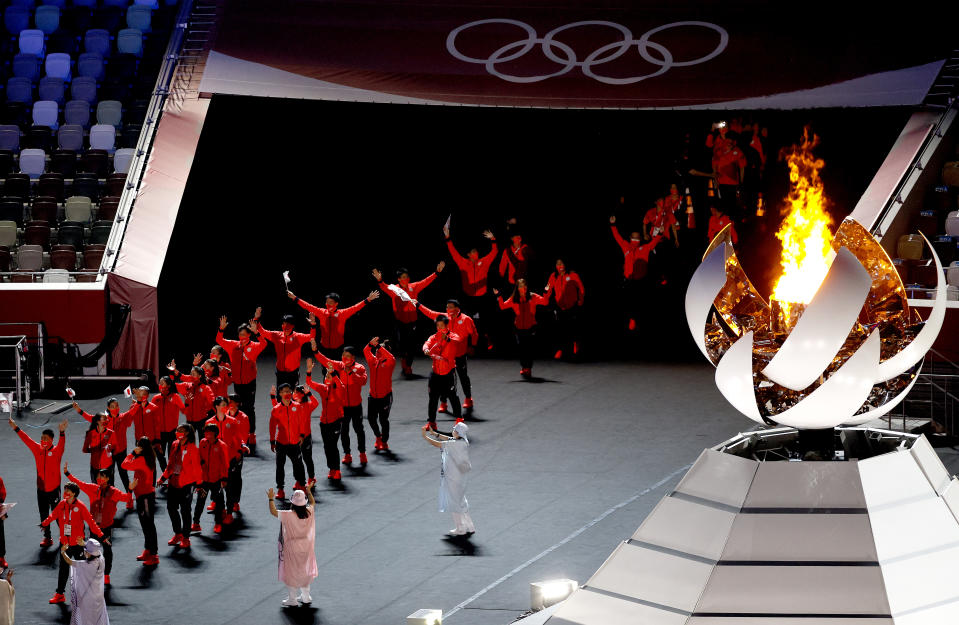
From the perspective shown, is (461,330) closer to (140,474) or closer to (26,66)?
(140,474)

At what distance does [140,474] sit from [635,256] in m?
11.8

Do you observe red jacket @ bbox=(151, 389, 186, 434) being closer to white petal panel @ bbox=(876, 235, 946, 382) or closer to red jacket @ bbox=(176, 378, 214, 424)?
red jacket @ bbox=(176, 378, 214, 424)

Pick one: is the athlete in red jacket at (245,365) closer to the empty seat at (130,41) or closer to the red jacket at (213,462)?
the red jacket at (213,462)

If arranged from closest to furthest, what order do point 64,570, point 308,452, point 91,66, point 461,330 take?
point 64,570, point 308,452, point 461,330, point 91,66

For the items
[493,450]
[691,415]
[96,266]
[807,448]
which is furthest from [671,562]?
[96,266]

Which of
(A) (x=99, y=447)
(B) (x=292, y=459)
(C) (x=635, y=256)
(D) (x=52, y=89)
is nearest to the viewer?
(A) (x=99, y=447)

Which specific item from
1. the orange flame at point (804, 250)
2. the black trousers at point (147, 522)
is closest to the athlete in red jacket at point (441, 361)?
the black trousers at point (147, 522)

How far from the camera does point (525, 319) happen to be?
20.1m

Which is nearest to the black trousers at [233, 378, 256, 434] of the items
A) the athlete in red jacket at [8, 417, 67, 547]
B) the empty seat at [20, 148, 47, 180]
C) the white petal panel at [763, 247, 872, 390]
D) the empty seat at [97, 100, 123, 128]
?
the athlete in red jacket at [8, 417, 67, 547]

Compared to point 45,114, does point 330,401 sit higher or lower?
lower

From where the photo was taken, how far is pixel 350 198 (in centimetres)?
2489

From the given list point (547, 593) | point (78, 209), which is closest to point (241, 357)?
point (78, 209)

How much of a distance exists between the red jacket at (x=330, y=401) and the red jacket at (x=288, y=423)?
2.36ft

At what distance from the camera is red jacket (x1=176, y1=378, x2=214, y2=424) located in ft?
51.5
